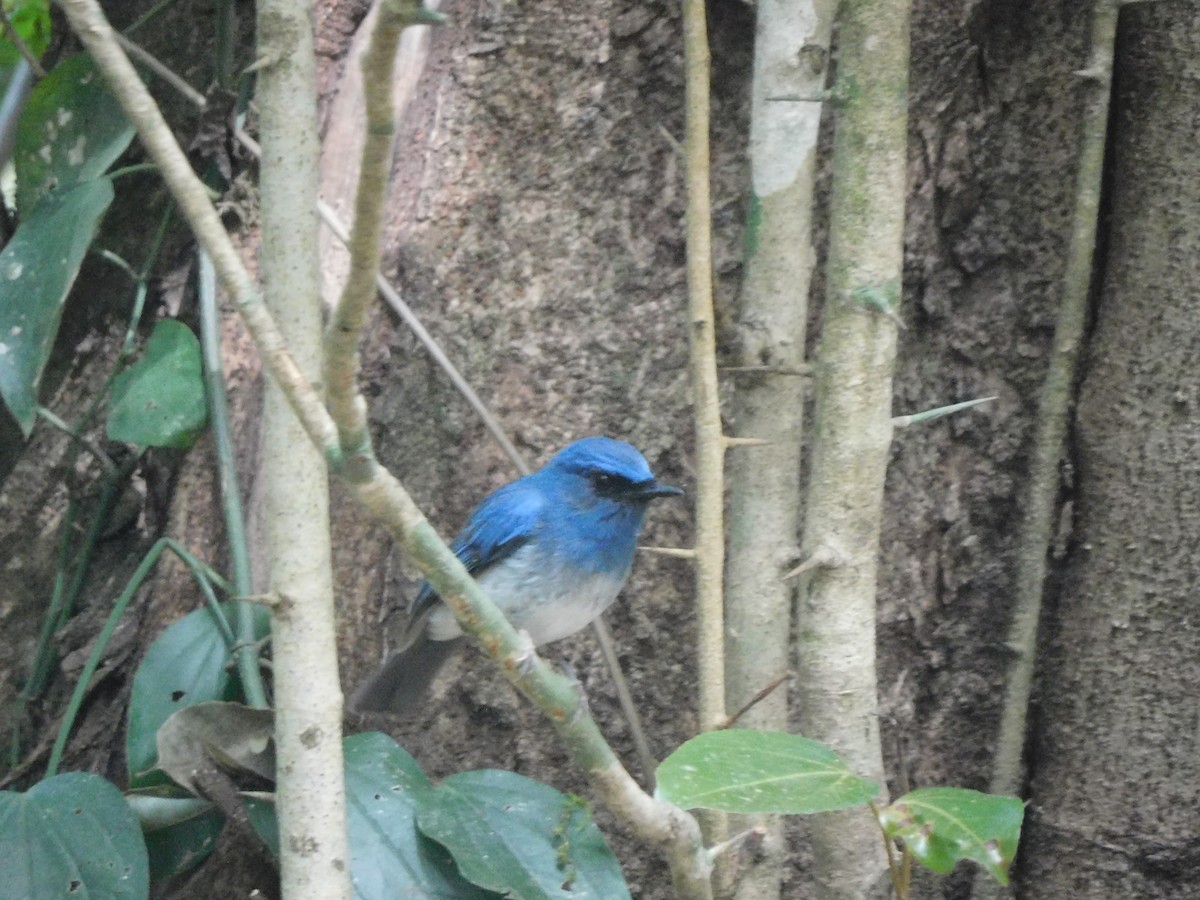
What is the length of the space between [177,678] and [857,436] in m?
1.60

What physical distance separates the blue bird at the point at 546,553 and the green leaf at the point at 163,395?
71 cm

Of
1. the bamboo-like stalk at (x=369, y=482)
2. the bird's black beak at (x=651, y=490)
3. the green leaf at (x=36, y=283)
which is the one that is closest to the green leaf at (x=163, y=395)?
the green leaf at (x=36, y=283)

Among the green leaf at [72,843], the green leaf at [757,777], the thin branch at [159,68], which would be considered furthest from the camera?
the thin branch at [159,68]

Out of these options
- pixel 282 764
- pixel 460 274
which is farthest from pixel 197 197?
pixel 460 274

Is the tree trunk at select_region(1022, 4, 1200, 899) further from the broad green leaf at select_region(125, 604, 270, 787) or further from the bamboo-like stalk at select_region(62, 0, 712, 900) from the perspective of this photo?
the broad green leaf at select_region(125, 604, 270, 787)

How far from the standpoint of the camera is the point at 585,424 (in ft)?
9.71

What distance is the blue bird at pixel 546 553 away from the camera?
2.84m

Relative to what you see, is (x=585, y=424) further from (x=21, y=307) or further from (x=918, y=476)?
(x=21, y=307)

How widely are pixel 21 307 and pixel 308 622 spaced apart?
121 centimetres

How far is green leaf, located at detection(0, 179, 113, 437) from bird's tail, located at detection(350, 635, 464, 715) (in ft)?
3.02

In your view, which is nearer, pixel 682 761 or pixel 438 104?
pixel 682 761

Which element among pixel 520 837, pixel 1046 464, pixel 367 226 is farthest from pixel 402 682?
pixel 367 226

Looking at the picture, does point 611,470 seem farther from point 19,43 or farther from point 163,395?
point 19,43

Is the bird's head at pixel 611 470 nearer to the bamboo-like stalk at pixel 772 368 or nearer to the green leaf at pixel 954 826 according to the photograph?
the bamboo-like stalk at pixel 772 368
